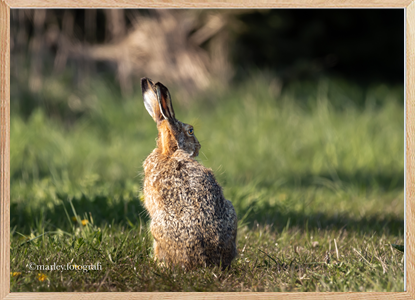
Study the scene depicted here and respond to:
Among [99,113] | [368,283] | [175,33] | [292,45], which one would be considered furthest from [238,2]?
[292,45]

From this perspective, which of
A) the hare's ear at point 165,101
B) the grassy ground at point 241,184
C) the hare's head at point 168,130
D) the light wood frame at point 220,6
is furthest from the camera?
the hare's head at point 168,130

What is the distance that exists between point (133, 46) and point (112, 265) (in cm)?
835

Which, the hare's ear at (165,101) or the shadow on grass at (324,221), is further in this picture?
the shadow on grass at (324,221)

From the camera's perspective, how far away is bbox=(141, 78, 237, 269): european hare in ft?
10.9

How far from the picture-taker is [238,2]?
3064 millimetres

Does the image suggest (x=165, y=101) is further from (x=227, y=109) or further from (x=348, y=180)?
(x=227, y=109)

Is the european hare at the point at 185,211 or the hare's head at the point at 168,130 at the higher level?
the hare's head at the point at 168,130

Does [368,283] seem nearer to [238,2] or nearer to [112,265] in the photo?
[112,265]

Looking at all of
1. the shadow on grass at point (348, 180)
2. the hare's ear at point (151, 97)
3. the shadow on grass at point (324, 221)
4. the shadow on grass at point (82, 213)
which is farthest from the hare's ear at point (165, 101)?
the shadow on grass at point (348, 180)

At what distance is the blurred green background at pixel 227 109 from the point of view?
5387 mm

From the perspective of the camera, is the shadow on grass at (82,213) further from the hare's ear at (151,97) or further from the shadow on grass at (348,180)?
the shadow on grass at (348,180)

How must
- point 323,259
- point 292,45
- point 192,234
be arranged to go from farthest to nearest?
point 292,45 < point 323,259 < point 192,234

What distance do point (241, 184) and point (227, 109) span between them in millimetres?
3616

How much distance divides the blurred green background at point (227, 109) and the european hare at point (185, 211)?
1.33 ft
